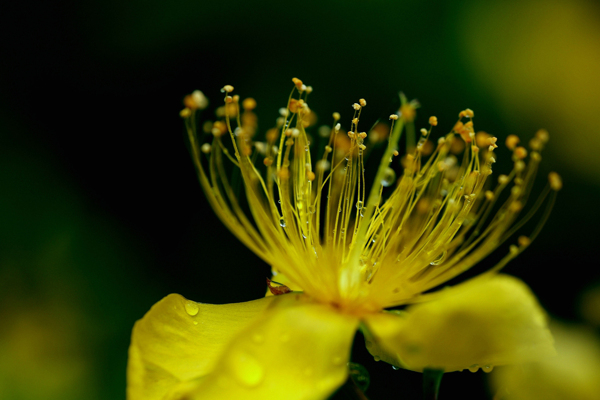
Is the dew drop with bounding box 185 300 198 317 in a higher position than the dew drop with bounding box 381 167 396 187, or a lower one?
lower

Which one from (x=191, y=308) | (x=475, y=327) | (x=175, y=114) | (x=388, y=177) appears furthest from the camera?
(x=175, y=114)

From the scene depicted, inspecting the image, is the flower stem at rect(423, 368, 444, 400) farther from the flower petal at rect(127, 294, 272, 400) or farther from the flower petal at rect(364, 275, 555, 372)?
the flower petal at rect(127, 294, 272, 400)

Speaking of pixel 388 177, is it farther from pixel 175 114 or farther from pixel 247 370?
pixel 175 114

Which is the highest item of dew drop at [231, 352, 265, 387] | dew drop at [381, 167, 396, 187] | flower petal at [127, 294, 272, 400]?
dew drop at [381, 167, 396, 187]

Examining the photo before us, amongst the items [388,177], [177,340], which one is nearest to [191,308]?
[177,340]

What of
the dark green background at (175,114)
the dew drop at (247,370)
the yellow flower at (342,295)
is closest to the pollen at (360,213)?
the yellow flower at (342,295)

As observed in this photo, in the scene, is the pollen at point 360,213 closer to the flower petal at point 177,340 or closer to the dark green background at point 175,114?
the flower petal at point 177,340

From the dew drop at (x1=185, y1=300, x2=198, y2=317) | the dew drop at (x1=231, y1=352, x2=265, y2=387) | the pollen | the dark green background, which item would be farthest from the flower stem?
the dark green background
